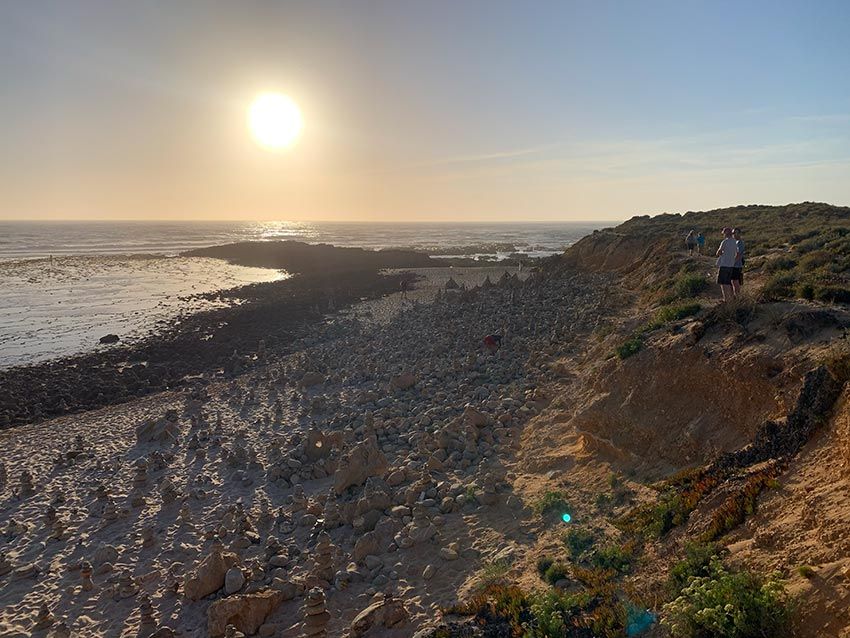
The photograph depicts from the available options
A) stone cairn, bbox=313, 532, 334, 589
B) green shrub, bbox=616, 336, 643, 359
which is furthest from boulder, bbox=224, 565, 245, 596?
green shrub, bbox=616, 336, 643, 359

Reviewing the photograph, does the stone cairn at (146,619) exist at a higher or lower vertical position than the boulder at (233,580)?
lower

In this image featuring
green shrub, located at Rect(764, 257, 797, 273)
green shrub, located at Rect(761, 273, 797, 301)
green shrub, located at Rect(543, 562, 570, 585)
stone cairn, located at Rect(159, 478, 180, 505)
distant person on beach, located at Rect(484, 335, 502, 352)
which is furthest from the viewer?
distant person on beach, located at Rect(484, 335, 502, 352)

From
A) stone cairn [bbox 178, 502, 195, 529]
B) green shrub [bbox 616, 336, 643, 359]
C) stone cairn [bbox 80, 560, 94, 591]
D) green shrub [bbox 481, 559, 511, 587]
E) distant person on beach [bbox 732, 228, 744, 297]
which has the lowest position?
stone cairn [bbox 80, 560, 94, 591]

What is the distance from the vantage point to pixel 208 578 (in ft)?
28.4

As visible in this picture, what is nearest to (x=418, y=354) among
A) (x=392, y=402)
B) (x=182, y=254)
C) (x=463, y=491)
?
(x=392, y=402)

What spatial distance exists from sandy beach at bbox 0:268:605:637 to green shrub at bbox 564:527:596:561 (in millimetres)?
939

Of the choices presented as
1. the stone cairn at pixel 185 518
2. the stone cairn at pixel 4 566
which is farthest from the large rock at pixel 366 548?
the stone cairn at pixel 4 566

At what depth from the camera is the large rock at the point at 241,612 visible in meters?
7.60

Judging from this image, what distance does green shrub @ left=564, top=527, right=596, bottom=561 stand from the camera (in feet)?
23.9

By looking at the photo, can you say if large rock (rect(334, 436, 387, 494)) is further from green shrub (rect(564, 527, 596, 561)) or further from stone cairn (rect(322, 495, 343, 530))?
green shrub (rect(564, 527, 596, 561))

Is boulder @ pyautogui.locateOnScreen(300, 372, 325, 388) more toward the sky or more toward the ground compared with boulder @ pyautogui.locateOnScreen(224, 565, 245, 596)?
more toward the sky

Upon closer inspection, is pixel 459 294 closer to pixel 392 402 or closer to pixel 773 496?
pixel 392 402

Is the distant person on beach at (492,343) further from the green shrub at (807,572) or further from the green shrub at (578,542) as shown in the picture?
the green shrub at (807,572)

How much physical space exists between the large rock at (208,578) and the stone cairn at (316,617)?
85.9 inches
